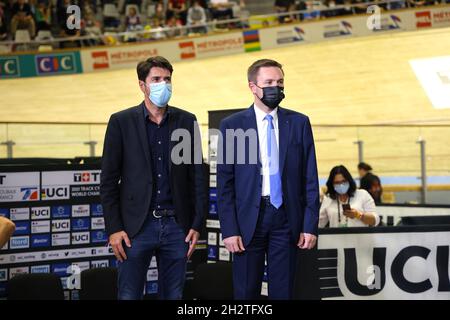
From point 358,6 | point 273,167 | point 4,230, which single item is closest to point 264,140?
point 273,167

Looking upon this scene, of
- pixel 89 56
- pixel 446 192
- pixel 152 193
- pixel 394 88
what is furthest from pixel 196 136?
pixel 89 56

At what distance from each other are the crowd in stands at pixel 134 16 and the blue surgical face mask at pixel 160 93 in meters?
13.8

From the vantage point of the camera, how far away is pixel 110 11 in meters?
18.8

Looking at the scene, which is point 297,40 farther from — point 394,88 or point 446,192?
point 446,192

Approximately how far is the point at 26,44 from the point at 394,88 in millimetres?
8842

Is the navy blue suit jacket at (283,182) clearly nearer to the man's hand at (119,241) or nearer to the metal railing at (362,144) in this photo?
the man's hand at (119,241)

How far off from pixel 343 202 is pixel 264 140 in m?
3.22

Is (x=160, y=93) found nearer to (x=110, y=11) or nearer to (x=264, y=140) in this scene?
(x=264, y=140)

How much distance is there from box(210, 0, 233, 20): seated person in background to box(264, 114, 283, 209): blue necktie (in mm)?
15781

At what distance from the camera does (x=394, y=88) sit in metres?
17.2

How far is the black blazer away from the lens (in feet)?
12.2

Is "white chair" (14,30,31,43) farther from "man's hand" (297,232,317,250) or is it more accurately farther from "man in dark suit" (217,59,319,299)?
"man's hand" (297,232,317,250)

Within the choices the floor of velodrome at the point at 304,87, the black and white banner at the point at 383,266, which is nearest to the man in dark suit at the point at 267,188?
the black and white banner at the point at 383,266

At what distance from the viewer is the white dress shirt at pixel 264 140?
368 cm
